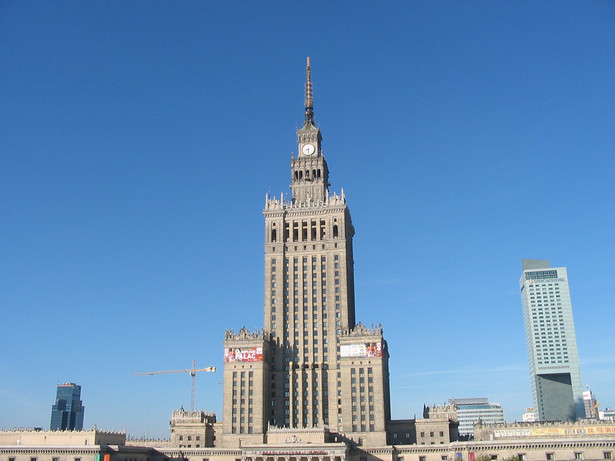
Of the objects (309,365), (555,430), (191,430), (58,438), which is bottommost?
(58,438)

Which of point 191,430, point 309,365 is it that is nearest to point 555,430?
point 309,365

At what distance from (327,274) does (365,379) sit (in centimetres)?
3448

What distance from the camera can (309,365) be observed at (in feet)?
624

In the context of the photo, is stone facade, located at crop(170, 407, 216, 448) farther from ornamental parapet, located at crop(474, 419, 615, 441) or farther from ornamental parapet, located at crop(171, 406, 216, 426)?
ornamental parapet, located at crop(474, 419, 615, 441)

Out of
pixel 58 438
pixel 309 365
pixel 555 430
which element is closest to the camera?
pixel 555 430

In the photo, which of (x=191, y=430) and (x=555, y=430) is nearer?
(x=555, y=430)

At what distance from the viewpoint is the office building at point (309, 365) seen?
180m

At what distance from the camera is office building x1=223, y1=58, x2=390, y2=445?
180500 millimetres

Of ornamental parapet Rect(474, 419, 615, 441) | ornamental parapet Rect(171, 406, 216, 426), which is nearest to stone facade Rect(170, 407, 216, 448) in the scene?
ornamental parapet Rect(171, 406, 216, 426)

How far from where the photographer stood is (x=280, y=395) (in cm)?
18850

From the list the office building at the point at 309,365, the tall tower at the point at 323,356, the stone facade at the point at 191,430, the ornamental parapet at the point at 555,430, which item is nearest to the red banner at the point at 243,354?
the office building at the point at 309,365

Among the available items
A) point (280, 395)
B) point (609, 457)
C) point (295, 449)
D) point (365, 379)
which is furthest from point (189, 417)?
point (609, 457)

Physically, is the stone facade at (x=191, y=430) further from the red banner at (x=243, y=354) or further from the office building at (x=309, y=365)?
the red banner at (x=243, y=354)

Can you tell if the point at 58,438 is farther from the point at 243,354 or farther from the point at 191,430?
the point at 243,354
